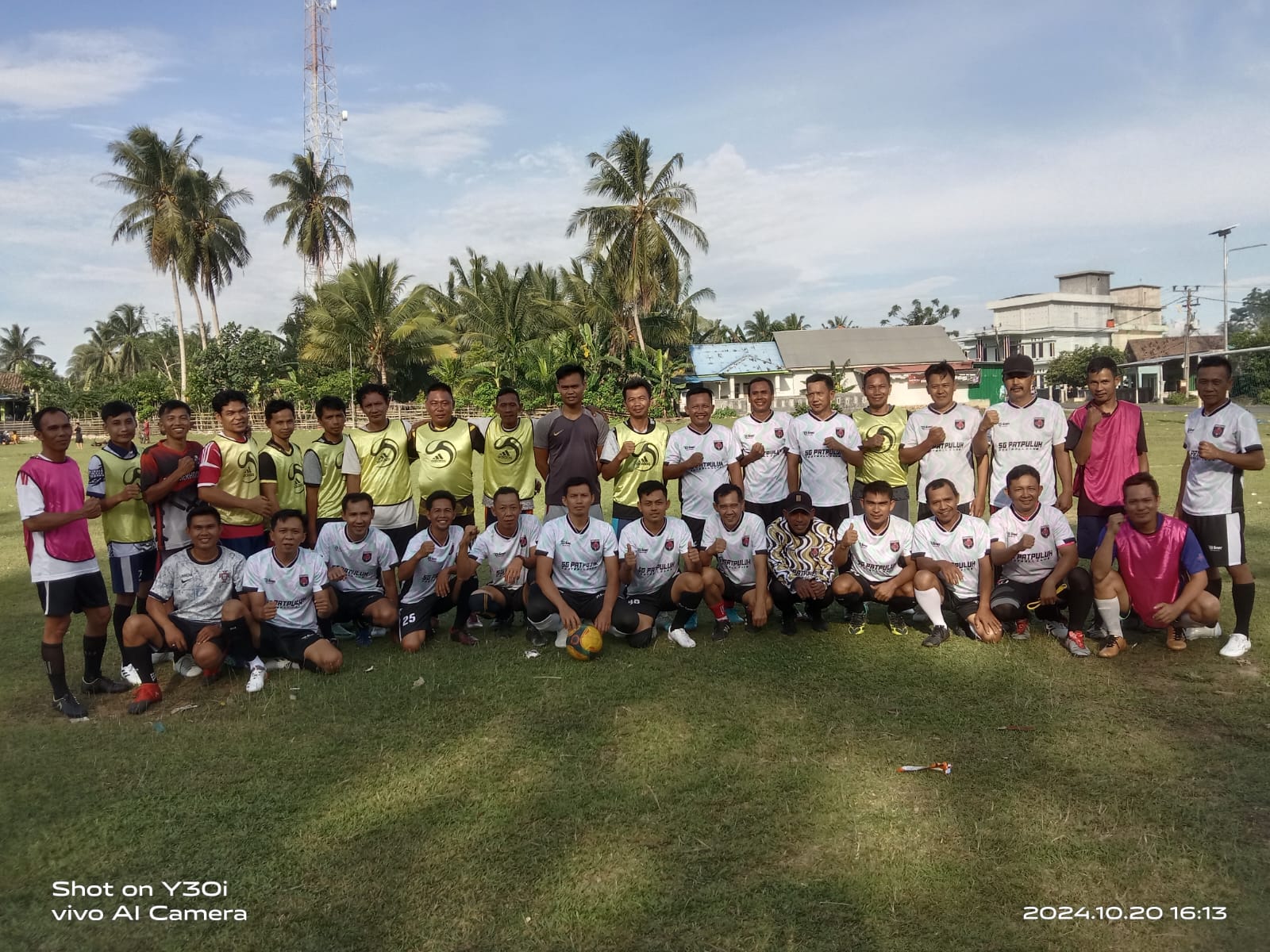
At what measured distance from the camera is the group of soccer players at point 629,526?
5395 mm

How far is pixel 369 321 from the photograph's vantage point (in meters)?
40.5

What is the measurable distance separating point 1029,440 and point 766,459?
2.03 meters

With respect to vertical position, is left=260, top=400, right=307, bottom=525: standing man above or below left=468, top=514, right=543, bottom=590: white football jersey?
above

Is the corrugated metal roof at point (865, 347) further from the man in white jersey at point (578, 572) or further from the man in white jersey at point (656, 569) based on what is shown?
the man in white jersey at point (578, 572)

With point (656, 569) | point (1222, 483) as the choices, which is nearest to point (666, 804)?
point (656, 569)

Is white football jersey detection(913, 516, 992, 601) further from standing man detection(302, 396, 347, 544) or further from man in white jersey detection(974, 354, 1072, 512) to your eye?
standing man detection(302, 396, 347, 544)

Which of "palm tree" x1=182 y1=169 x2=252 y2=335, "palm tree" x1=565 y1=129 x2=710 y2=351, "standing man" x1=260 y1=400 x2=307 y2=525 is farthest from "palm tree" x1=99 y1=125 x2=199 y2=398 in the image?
"standing man" x1=260 y1=400 x2=307 y2=525

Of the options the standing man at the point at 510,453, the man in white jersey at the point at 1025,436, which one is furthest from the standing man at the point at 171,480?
the man in white jersey at the point at 1025,436

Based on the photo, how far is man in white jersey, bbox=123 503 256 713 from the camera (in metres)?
5.24

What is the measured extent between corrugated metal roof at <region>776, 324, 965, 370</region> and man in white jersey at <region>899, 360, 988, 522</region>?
43.6 metres

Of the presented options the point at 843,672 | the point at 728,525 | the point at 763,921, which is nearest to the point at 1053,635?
the point at 843,672

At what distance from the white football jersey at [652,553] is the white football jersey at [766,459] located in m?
0.88

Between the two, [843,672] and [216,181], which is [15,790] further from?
[216,181]
